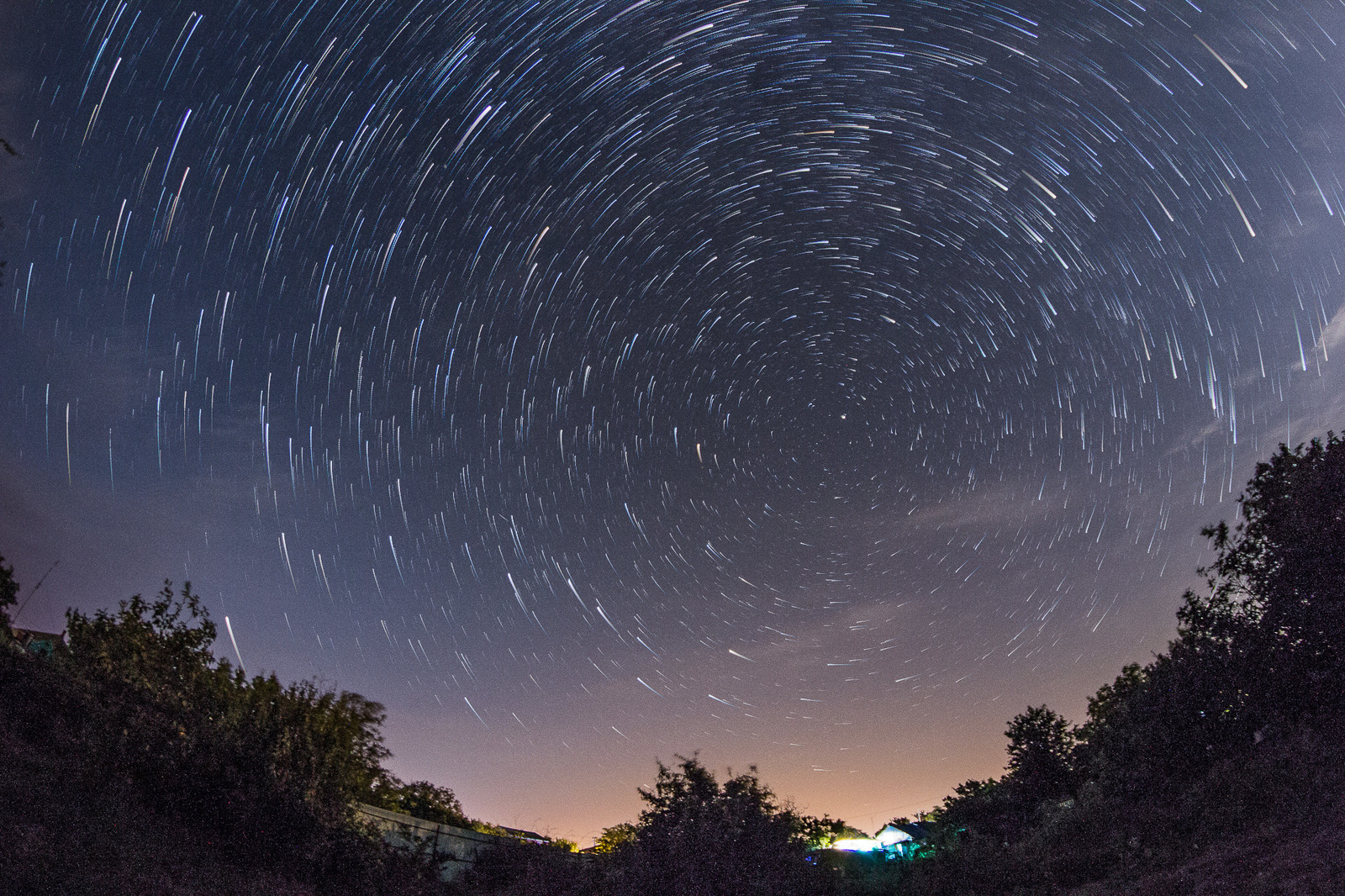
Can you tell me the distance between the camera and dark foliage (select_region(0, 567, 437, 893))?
13.5m

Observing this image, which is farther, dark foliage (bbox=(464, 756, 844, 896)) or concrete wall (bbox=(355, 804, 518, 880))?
concrete wall (bbox=(355, 804, 518, 880))

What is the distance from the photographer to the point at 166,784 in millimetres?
17344

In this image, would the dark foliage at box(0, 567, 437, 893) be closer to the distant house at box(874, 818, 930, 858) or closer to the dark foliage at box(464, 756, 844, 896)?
the dark foliage at box(464, 756, 844, 896)

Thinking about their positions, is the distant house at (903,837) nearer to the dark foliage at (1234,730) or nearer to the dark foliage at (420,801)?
the dark foliage at (1234,730)

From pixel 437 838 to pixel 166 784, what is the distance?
31.3 ft

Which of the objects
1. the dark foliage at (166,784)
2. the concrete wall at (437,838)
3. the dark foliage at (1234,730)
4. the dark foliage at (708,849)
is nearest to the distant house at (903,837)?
the dark foliage at (1234,730)

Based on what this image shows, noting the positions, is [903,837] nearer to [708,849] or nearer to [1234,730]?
[1234,730]

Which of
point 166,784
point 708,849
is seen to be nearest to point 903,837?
point 708,849

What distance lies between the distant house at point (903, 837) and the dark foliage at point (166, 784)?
645 inches

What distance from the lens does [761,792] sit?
59.9ft

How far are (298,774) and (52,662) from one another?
7304 millimetres

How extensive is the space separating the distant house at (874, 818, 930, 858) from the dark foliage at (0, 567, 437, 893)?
16379mm

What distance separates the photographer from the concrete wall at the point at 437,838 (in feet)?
75.4

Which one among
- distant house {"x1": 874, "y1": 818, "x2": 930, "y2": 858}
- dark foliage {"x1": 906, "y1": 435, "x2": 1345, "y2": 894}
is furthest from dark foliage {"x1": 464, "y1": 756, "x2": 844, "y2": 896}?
distant house {"x1": 874, "y1": 818, "x2": 930, "y2": 858}
